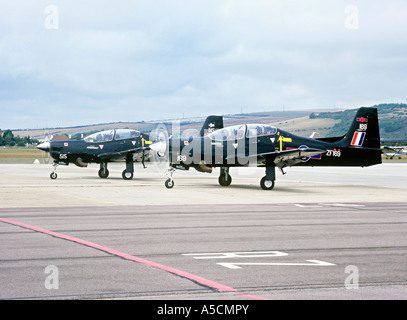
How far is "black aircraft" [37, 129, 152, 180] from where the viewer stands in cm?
3362

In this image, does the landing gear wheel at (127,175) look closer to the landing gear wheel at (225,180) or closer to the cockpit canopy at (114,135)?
the cockpit canopy at (114,135)

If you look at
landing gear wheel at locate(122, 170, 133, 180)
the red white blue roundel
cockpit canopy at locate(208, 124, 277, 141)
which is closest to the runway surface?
cockpit canopy at locate(208, 124, 277, 141)

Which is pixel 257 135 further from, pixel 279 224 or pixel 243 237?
pixel 243 237

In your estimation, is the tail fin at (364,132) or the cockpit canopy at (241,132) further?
the tail fin at (364,132)

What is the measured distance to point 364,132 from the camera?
96.8 ft

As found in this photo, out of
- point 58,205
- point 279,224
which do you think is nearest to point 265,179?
point 58,205

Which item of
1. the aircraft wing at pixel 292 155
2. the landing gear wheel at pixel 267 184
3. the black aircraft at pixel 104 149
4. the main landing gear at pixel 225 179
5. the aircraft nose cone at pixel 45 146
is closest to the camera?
the aircraft wing at pixel 292 155

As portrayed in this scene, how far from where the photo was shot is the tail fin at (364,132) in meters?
29.2

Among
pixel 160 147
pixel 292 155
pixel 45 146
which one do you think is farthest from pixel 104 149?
pixel 292 155

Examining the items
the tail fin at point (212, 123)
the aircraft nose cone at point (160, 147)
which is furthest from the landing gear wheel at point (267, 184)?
the tail fin at point (212, 123)

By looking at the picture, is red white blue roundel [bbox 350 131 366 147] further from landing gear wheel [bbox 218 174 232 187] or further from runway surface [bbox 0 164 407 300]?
runway surface [bbox 0 164 407 300]

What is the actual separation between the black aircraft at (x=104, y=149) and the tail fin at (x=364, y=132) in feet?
34.0

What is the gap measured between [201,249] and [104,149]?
24079mm
